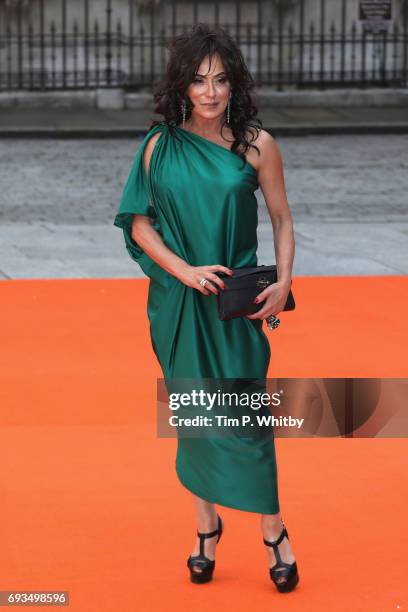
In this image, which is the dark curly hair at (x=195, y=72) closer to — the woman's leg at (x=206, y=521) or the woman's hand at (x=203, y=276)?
the woman's hand at (x=203, y=276)

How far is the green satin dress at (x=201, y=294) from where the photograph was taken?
481cm

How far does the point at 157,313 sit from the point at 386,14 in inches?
779

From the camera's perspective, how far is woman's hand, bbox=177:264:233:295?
475 centimetres

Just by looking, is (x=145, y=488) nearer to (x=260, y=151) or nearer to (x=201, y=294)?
(x=201, y=294)

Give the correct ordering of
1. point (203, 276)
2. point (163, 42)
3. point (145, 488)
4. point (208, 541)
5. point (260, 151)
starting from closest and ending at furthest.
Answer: point (203, 276), point (260, 151), point (208, 541), point (145, 488), point (163, 42)

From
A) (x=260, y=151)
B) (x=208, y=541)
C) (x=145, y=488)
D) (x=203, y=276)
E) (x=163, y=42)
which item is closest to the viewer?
(x=203, y=276)

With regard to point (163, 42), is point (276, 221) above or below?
above

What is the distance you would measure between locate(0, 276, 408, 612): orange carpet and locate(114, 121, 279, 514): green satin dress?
41 centimetres

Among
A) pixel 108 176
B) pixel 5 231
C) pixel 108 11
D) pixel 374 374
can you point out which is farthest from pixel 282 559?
pixel 108 11

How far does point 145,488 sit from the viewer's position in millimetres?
6105

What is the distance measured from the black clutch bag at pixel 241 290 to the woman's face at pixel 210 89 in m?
0.52

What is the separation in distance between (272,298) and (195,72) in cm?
78

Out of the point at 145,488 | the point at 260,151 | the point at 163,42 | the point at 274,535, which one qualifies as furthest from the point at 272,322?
the point at 163,42

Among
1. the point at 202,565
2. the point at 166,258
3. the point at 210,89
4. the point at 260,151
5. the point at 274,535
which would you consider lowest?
the point at 202,565
